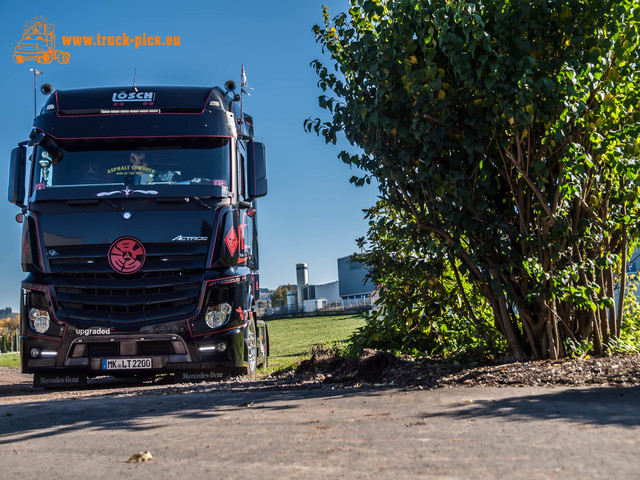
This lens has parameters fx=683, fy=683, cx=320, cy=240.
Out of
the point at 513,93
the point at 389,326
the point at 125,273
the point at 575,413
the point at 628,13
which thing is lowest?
the point at 575,413

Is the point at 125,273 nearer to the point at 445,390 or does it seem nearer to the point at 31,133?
the point at 31,133

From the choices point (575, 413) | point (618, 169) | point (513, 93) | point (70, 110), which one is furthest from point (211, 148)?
point (575, 413)

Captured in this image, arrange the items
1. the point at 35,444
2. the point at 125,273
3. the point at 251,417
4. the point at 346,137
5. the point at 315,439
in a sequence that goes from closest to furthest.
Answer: the point at 315,439
the point at 35,444
the point at 251,417
the point at 346,137
the point at 125,273

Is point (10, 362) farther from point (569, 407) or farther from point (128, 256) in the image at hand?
point (569, 407)

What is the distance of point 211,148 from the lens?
937 centimetres

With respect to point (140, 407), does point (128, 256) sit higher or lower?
higher

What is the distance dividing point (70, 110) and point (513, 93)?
601cm

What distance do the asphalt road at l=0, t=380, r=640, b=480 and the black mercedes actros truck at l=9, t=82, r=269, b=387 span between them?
2.12m

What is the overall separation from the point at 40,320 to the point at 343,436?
19.1ft

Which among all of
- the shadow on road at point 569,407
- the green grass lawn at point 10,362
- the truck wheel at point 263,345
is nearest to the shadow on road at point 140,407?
the shadow on road at point 569,407

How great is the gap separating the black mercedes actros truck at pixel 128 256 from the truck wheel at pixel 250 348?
9.6 inches

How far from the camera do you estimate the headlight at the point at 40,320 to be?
8.91 meters

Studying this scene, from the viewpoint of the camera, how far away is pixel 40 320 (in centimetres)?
892

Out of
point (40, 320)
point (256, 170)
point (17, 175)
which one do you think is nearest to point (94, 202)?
point (17, 175)
